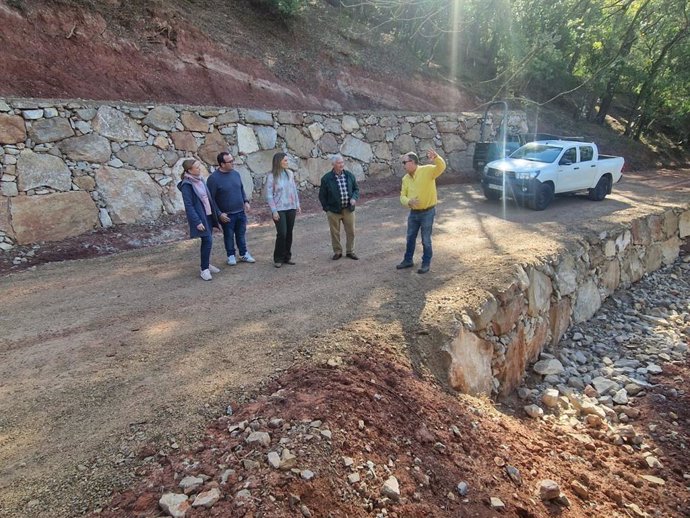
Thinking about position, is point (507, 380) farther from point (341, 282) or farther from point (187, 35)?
point (187, 35)

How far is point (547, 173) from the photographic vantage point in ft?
36.7

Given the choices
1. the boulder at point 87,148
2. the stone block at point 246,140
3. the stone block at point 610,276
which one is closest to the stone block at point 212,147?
the stone block at point 246,140

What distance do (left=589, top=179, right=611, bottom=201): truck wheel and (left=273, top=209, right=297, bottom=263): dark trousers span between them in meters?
9.82

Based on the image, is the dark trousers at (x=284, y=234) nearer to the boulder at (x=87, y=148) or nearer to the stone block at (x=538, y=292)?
the stone block at (x=538, y=292)

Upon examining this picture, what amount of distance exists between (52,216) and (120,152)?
197 centimetres

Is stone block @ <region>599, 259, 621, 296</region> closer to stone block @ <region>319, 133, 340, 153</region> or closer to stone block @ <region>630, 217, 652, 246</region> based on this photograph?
stone block @ <region>630, 217, 652, 246</region>

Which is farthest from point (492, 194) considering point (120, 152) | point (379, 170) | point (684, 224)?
point (120, 152)

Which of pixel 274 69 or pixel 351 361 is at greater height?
pixel 274 69

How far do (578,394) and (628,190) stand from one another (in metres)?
11.6

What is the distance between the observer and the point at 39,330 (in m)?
5.16

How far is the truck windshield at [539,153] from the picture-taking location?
11.6 meters

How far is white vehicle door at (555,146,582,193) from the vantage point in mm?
11484

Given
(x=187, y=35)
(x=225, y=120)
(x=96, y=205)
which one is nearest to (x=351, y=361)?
(x=96, y=205)

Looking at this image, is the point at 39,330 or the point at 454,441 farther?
the point at 39,330
